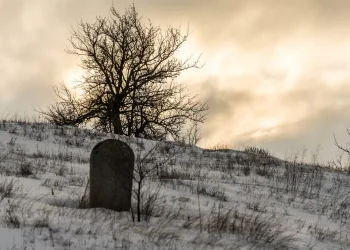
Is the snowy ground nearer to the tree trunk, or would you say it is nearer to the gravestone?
the gravestone

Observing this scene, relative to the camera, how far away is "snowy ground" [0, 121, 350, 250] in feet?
14.6

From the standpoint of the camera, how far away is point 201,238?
473cm

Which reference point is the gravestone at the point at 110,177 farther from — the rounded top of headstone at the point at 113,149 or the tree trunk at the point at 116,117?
the tree trunk at the point at 116,117

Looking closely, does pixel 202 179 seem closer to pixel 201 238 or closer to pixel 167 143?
pixel 201 238

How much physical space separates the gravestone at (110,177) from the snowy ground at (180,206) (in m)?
0.21

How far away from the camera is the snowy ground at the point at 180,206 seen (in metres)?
4.44

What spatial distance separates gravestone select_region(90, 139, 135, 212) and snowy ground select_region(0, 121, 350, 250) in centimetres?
21

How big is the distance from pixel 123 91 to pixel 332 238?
19478 millimetres

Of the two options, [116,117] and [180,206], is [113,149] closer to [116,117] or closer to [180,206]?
[180,206]

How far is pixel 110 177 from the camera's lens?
5598 millimetres

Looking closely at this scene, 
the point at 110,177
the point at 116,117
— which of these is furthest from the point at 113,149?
the point at 116,117

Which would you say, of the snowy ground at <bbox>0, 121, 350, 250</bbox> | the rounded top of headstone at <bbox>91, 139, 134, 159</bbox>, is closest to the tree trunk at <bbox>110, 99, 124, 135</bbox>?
the snowy ground at <bbox>0, 121, 350, 250</bbox>

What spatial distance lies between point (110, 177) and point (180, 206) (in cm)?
109

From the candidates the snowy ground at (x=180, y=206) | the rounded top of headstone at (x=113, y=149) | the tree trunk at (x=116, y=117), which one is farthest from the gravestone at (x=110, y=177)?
the tree trunk at (x=116, y=117)
